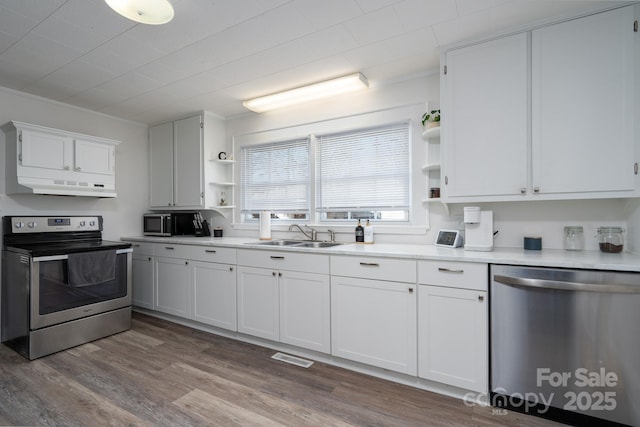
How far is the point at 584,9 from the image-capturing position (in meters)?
1.84

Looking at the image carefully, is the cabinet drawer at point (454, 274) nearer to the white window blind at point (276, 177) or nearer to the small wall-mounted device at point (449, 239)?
the small wall-mounted device at point (449, 239)

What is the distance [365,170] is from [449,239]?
41.3 inches

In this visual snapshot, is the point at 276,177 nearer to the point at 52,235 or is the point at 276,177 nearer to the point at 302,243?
the point at 302,243

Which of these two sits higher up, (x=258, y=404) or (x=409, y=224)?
(x=409, y=224)

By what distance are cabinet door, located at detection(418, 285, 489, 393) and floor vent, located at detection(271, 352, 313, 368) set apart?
34.6 inches

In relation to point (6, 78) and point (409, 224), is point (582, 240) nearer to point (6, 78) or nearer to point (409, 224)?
point (409, 224)

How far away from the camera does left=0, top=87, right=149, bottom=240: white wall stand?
9.77 feet

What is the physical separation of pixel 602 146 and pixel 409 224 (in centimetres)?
138

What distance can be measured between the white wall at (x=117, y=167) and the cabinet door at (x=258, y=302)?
2.13m

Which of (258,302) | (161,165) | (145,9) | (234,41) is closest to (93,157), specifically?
(161,165)

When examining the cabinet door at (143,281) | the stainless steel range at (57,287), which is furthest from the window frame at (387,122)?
the stainless steel range at (57,287)

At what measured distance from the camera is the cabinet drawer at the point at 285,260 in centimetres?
242

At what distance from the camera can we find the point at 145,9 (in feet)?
5.16

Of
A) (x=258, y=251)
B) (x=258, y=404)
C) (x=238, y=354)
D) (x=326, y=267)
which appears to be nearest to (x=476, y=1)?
→ (x=326, y=267)
